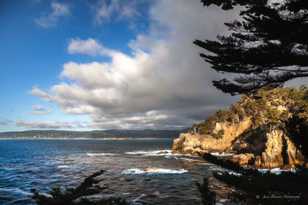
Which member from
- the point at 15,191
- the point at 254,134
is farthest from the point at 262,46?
the point at 254,134

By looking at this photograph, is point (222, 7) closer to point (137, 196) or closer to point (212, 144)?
point (137, 196)

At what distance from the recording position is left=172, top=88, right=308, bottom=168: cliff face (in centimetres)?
7231

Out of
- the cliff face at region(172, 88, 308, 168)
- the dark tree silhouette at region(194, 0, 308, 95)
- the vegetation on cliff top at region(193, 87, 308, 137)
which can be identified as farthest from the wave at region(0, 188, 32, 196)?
the vegetation on cliff top at region(193, 87, 308, 137)

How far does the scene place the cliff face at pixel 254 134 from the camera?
72.3m

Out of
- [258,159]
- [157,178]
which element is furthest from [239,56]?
[258,159]

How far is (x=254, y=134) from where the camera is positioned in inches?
4690

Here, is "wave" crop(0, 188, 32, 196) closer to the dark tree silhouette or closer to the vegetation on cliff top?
the dark tree silhouette

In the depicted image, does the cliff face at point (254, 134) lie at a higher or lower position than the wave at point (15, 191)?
higher

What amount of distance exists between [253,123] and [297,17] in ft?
461

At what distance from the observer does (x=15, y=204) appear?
1547 inches

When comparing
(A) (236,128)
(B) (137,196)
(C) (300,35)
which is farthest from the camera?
(A) (236,128)

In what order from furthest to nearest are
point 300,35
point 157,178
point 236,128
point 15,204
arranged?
point 236,128, point 157,178, point 15,204, point 300,35

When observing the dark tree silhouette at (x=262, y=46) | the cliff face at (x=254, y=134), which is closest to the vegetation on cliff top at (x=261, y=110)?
the cliff face at (x=254, y=134)

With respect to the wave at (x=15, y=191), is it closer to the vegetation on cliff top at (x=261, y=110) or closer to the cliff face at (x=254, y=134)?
the cliff face at (x=254, y=134)
